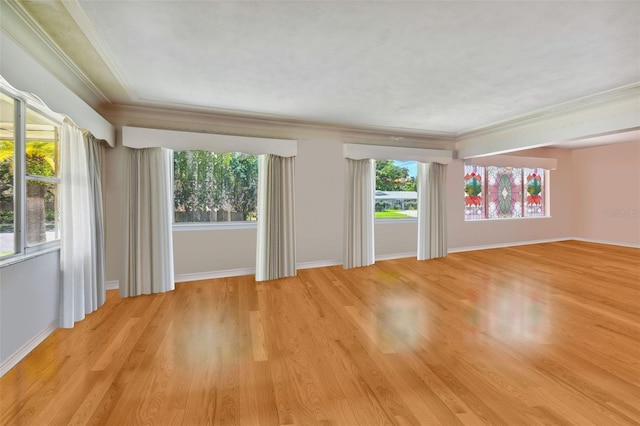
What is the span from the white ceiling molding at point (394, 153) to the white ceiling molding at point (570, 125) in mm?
599

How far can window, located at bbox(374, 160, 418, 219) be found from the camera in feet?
17.9

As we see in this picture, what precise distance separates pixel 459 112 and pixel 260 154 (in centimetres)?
285

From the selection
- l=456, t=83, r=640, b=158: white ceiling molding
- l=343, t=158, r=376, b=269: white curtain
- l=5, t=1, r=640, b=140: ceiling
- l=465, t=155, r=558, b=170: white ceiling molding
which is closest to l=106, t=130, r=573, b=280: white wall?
l=343, t=158, r=376, b=269: white curtain

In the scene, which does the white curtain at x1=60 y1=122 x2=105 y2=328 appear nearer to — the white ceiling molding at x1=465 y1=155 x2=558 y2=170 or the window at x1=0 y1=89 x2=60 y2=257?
the window at x1=0 y1=89 x2=60 y2=257

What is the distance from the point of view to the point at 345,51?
228 cm

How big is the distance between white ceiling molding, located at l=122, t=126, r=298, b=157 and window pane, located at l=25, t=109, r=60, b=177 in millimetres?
755

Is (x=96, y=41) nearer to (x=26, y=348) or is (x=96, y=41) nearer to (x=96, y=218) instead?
(x=96, y=218)

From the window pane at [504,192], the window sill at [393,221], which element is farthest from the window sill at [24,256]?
the window pane at [504,192]

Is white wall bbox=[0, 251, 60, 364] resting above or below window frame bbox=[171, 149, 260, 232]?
below

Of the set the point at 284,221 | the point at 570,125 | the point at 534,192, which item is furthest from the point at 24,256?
the point at 534,192

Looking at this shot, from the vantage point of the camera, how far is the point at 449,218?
5.84 metres

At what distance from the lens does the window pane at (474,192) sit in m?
6.24

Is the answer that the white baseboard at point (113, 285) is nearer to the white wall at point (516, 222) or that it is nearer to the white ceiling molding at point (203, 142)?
the white ceiling molding at point (203, 142)

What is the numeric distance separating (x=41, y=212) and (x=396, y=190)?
506 centimetres
